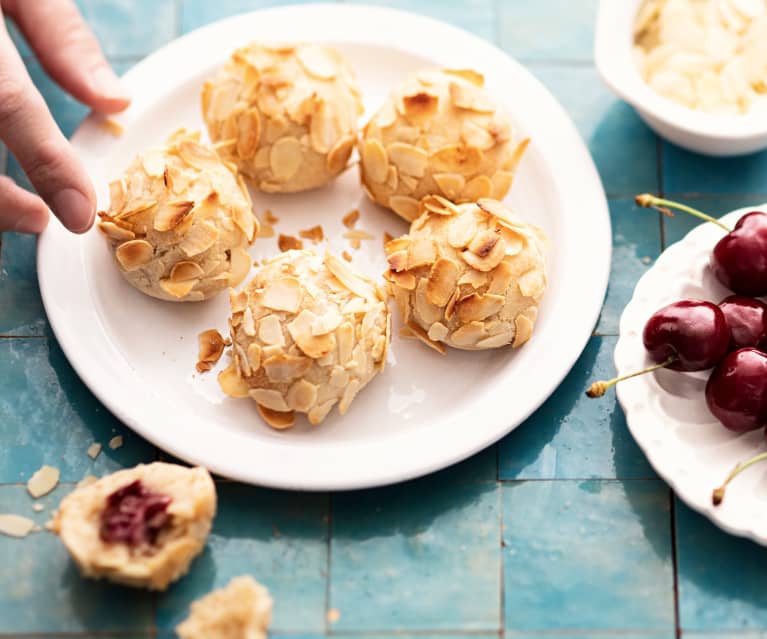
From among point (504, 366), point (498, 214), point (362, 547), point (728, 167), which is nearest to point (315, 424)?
point (362, 547)

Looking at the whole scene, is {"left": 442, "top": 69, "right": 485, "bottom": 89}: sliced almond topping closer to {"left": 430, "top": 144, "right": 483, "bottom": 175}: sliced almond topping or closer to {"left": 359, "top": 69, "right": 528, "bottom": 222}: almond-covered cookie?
{"left": 359, "top": 69, "right": 528, "bottom": 222}: almond-covered cookie

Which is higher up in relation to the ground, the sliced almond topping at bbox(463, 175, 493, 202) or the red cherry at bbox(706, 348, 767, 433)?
the sliced almond topping at bbox(463, 175, 493, 202)

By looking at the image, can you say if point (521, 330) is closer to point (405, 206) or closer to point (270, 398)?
point (405, 206)

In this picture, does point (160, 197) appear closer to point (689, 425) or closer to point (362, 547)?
point (362, 547)

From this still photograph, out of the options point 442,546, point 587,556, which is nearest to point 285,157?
point 442,546

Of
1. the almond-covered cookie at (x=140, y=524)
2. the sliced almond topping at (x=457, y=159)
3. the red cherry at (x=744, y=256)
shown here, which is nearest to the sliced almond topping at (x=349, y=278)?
the sliced almond topping at (x=457, y=159)

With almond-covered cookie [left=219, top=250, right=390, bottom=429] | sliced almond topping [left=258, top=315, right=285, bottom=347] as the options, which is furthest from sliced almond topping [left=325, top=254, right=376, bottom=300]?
sliced almond topping [left=258, top=315, right=285, bottom=347]

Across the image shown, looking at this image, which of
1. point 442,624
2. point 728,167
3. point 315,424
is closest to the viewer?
point 442,624
